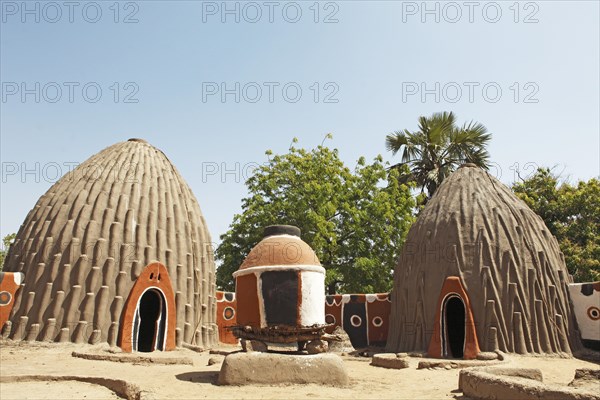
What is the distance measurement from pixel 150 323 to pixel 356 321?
723 centimetres

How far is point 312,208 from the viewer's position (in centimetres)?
2480

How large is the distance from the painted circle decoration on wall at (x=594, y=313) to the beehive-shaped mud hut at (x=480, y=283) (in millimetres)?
520

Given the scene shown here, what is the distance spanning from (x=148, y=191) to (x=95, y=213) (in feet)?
5.94

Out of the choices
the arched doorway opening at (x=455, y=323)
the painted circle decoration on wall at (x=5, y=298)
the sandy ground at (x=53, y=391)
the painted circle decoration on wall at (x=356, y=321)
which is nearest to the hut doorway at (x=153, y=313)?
the painted circle decoration on wall at (x=5, y=298)

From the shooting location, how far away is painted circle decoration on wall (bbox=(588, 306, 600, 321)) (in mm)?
14875

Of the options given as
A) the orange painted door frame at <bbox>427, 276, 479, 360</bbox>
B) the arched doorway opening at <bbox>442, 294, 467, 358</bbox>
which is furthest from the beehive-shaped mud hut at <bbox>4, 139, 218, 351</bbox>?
the arched doorway opening at <bbox>442, 294, 467, 358</bbox>

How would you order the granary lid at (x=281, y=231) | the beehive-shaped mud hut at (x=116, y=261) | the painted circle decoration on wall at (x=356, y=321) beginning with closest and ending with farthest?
the granary lid at (x=281, y=231)
the beehive-shaped mud hut at (x=116, y=261)
the painted circle decoration on wall at (x=356, y=321)

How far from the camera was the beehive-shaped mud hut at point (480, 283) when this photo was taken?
1437 centimetres

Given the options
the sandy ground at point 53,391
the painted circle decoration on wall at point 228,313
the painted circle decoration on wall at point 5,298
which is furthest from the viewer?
the painted circle decoration on wall at point 228,313

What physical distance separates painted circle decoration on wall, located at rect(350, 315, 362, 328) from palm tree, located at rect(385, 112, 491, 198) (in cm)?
1140

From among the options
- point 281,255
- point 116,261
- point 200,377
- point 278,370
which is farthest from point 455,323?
point 116,261

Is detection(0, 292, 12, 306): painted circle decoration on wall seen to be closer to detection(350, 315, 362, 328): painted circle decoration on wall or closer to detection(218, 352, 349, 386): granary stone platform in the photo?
detection(218, 352, 349, 386): granary stone platform

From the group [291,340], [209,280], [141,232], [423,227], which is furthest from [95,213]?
[423,227]

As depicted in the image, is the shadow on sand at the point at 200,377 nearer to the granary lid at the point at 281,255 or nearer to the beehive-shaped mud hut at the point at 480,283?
the granary lid at the point at 281,255
